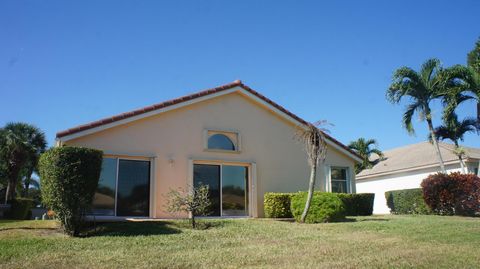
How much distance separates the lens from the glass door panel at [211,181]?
53.4ft

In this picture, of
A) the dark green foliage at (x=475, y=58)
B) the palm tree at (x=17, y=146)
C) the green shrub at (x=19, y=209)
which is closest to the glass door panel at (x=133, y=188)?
the green shrub at (x=19, y=209)

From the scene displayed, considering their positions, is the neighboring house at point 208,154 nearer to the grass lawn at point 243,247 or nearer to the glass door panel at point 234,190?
the glass door panel at point 234,190

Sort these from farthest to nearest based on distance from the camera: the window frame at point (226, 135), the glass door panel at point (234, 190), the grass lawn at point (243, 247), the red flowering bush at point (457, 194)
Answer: the red flowering bush at point (457, 194), the glass door panel at point (234, 190), the window frame at point (226, 135), the grass lawn at point (243, 247)

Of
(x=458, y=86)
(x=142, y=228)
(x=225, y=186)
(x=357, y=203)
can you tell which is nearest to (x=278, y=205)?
(x=225, y=186)

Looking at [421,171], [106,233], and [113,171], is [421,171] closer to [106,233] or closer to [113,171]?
[113,171]

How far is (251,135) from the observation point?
1786 cm

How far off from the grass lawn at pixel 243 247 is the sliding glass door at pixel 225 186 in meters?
3.48

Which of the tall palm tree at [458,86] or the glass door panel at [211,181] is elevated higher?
the tall palm tree at [458,86]

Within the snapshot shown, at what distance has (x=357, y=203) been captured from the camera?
1908 centimetres

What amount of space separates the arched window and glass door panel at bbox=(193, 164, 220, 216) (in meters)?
0.87

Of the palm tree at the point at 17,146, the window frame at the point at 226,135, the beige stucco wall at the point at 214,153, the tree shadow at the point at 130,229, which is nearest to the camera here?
the tree shadow at the point at 130,229

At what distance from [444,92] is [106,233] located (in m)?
21.0

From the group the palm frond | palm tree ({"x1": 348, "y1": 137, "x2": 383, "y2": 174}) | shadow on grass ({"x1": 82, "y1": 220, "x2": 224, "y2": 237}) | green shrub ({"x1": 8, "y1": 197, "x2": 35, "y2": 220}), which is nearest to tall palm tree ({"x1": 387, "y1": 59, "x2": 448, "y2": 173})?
the palm frond

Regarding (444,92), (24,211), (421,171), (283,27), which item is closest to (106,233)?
(283,27)
